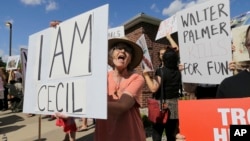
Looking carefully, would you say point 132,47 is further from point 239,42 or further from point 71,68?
point 239,42

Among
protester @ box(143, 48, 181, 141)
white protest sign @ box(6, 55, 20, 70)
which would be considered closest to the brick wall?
white protest sign @ box(6, 55, 20, 70)

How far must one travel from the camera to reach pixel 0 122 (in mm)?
10281

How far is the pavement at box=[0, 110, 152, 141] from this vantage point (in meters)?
7.82

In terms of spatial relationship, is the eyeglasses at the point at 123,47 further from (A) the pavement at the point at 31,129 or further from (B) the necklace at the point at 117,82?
(A) the pavement at the point at 31,129

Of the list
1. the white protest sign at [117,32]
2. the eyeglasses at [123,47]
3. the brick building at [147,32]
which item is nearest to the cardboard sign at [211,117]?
the eyeglasses at [123,47]

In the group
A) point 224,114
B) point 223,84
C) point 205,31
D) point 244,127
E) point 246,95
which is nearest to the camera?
point 244,127

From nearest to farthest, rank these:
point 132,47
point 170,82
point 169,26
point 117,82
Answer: point 117,82
point 132,47
point 170,82
point 169,26

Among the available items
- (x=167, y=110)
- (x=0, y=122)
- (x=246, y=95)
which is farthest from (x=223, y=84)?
(x=0, y=122)

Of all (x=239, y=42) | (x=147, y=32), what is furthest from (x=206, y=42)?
(x=147, y=32)

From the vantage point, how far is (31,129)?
9.20 metres

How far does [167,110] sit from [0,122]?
289 inches

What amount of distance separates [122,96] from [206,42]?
1647 millimetres

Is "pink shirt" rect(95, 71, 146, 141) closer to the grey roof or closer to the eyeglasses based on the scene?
the eyeglasses

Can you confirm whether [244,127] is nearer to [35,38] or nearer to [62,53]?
[62,53]
